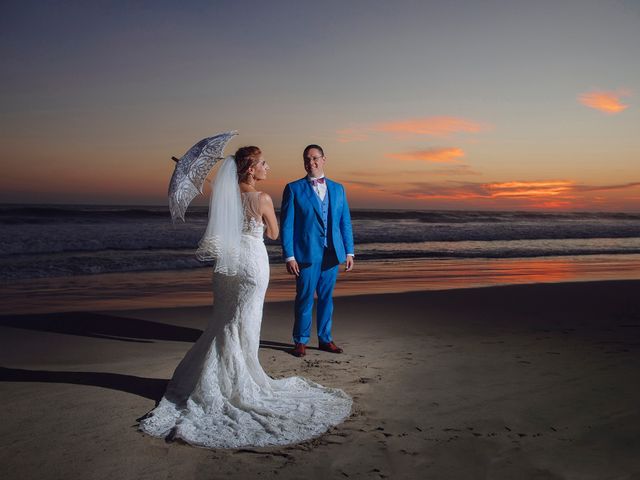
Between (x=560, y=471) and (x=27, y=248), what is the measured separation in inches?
750

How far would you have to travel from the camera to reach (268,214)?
14.0 feet

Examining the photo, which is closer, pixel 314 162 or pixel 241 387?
pixel 241 387

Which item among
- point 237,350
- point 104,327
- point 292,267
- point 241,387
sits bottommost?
point 104,327

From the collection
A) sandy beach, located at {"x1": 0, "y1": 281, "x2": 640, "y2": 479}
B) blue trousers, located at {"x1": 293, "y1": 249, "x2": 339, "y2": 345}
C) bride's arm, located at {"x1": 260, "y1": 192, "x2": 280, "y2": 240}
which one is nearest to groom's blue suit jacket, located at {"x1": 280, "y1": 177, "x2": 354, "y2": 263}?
blue trousers, located at {"x1": 293, "y1": 249, "x2": 339, "y2": 345}

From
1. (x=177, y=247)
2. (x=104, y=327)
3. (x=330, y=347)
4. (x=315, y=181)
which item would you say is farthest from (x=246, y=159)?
(x=177, y=247)

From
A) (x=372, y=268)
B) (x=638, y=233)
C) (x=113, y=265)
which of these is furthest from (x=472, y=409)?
(x=638, y=233)

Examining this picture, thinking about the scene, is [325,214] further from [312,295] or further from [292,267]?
[312,295]

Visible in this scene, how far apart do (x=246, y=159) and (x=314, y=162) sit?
5.48ft

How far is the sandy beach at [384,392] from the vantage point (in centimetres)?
328

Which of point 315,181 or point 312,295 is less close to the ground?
point 315,181

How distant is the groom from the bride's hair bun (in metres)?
1.58

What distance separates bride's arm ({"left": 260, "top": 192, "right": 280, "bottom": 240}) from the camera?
424cm

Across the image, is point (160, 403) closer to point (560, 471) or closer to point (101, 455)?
point (101, 455)

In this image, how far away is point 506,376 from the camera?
4.98 m
